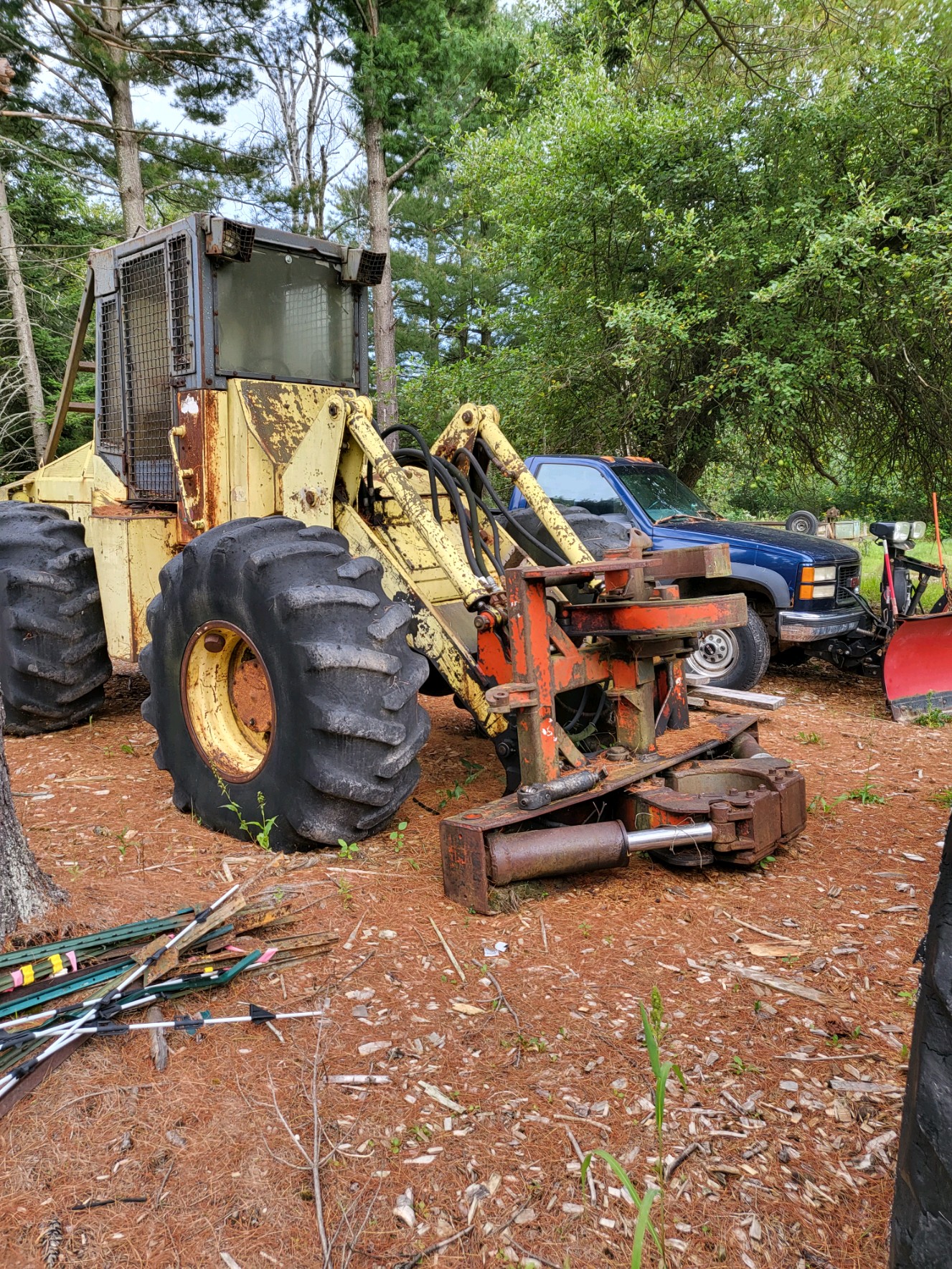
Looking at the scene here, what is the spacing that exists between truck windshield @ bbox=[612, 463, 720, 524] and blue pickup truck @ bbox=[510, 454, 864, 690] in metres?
0.01

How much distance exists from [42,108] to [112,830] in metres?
13.1

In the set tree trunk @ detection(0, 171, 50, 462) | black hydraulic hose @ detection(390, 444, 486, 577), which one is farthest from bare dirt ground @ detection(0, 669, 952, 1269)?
tree trunk @ detection(0, 171, 50, 462)

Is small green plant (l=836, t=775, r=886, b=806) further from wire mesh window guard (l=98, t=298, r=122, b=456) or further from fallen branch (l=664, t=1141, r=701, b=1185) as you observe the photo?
wire mesh window guard (l=98, t=298, r=122, b=456)

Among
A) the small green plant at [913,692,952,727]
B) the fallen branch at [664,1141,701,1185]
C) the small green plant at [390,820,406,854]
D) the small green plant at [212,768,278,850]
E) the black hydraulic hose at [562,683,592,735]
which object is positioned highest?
the black hydraulic hose at [562,683,592,735]

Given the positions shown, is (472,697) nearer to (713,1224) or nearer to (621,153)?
(713,1224)

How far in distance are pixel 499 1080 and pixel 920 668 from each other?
603cm

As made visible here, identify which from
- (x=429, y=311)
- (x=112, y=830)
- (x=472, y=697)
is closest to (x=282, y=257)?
(x=472, y=697)

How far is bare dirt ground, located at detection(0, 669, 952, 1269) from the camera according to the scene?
2.06m

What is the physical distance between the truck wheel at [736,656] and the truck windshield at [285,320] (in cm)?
385

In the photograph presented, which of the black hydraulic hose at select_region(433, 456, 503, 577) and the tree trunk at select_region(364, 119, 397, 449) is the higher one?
the tree trunk at select_region(364, 119, 397, 449)

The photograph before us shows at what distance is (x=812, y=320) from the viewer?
10.1 metres

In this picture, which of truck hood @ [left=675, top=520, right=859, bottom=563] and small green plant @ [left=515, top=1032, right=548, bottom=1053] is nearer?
small green plant @ [left=515, top=1032, right=548, bottom=1053]

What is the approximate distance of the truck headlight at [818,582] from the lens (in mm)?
7891

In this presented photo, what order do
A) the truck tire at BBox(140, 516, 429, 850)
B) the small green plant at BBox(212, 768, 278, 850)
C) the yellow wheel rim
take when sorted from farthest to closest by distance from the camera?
1. the yellow wheel rim
2. the small green plant at BBox(212, 768, 278, 850)
3. the truck tire at BBox(140, 516, 429, 850)
